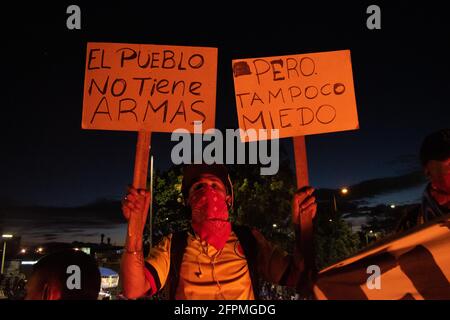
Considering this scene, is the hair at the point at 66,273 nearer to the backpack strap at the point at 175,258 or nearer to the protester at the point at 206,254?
the protester at the point at 206,254

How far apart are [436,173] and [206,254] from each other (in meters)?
1.78

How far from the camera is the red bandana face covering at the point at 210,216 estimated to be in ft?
8.92

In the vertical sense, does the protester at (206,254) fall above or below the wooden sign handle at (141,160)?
below

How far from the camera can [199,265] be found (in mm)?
2650

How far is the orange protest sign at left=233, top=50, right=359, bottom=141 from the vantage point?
308cm

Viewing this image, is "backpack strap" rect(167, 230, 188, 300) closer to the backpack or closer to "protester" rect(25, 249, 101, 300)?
the backpack

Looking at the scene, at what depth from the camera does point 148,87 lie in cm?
310

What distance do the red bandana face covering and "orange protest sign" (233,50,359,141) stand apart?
592 mm

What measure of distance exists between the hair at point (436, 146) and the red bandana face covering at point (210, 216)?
1.55 m

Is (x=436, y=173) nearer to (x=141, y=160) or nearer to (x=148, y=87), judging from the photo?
(x=141, y=160)

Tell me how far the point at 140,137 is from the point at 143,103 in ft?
0.92

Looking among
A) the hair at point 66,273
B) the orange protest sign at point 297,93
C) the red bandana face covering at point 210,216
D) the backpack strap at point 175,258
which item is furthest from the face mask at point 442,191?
the hair at point 66,273
